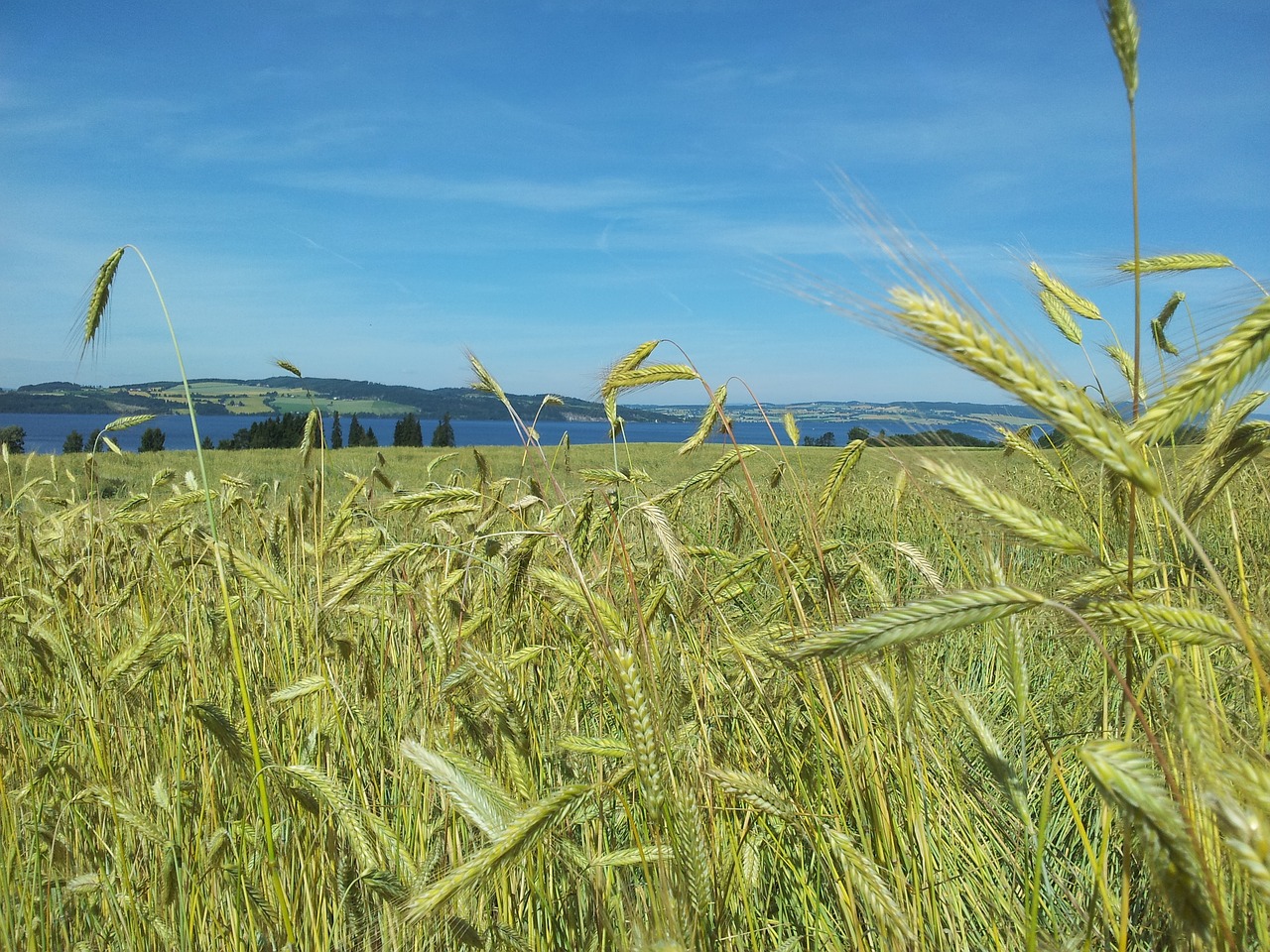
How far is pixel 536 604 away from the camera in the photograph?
9.79ft

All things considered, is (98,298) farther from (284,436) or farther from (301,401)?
(284,436)

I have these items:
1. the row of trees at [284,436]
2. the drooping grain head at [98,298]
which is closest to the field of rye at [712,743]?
the drooping grain head at [98,298]

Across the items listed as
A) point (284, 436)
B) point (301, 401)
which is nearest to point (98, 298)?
point (301, 401)

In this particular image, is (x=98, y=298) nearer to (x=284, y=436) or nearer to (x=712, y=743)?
(x=712, y=743)

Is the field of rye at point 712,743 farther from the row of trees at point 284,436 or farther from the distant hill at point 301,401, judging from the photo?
the row of trees at point 284,436

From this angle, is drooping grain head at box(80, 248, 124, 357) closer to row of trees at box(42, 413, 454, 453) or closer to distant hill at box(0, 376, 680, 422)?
distant hill at box(0, 376, 680, 422)

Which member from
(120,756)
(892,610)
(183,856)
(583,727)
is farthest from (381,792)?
(892,610)

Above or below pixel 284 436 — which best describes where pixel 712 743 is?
below

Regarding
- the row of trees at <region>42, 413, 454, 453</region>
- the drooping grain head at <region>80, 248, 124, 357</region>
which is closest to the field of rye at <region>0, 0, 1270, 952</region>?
the drooping grain head at <region>80, 248, 124, 357</region>

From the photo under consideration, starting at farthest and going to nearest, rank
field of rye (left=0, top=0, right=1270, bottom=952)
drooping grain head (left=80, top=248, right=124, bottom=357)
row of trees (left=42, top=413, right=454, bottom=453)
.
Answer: row of trees (left=42, top=413, right=454, bottom=453) < drooping grain head (left=80, top=248, right=124, bottom=357) < field of rye (left=0, top=0, right=1270, bottom=952)

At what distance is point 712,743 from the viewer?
219 cm

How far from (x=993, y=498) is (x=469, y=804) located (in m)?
1.00

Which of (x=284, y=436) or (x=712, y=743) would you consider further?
(x=284, y=436)

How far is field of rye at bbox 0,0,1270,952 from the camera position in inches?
41.2
